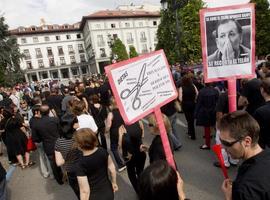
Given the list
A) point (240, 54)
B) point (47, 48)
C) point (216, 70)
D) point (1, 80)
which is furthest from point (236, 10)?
point (47, 48)

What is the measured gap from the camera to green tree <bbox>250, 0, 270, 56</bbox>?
35.4 m

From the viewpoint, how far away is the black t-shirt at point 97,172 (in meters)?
2.99

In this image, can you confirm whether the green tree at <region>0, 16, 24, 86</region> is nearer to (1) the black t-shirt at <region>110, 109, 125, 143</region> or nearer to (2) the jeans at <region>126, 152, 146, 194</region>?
(1) the black t-shirt at <region>110, 109, 125, 143</region>

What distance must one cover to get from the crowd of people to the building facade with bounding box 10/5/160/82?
5681 centimetres

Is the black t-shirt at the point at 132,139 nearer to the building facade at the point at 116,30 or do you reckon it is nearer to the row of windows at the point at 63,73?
the building facade at the point at 116,30

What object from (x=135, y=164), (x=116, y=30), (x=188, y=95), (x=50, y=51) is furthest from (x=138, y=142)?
(x=50, y=51)

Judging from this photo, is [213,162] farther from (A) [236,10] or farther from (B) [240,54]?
(A) [236,10]

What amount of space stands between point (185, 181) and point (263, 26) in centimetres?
3640

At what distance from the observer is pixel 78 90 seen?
27.2ft

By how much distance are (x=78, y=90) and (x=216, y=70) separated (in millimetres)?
5504

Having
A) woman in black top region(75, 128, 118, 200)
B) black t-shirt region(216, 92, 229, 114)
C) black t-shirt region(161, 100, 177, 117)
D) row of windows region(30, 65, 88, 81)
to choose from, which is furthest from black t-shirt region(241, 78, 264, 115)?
row of windows region(30, 65, 88, 81)

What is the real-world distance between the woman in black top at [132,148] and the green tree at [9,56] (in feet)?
89.5

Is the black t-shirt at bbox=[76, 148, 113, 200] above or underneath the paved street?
above

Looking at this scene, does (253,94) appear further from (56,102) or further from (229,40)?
(56,102)
